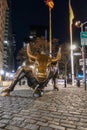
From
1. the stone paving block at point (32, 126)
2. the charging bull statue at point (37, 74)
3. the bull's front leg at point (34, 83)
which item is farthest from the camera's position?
the charging bull statue at point (37, 74)

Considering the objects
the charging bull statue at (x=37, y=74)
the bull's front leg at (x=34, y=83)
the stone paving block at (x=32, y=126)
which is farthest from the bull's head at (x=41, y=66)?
the stone paving block at (x=32, y=126)

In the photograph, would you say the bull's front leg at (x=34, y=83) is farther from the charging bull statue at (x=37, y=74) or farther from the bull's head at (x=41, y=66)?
the bull's head at (x=41, y=66)

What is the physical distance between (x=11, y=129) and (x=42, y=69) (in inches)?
294

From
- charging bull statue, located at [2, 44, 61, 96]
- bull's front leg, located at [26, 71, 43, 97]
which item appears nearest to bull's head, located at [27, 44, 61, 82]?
charging bull statue, located at [2, 44, 61, 96]

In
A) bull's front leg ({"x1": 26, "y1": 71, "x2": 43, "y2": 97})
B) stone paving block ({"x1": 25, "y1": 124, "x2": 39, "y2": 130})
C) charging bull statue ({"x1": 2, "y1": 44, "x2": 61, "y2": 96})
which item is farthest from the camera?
charging bull statue ({"x1": 2, "y1": 44, "x2": 61, "y2": 96})

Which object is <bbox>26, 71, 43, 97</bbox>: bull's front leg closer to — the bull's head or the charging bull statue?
the charging bull statue

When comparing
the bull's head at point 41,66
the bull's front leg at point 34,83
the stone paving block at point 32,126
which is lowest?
the stone paving block at point 32,126

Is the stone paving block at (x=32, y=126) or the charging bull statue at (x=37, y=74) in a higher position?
the charging bull statue at (x=37, y=74)

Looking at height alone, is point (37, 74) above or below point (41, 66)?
below

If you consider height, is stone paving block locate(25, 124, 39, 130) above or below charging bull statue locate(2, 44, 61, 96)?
below

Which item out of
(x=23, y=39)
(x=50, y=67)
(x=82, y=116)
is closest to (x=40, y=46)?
(x=50, y=67)

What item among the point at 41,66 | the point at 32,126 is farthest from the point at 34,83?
the point at 32,126

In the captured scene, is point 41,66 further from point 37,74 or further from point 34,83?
point 34,83

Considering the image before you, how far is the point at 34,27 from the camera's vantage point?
132250mm
